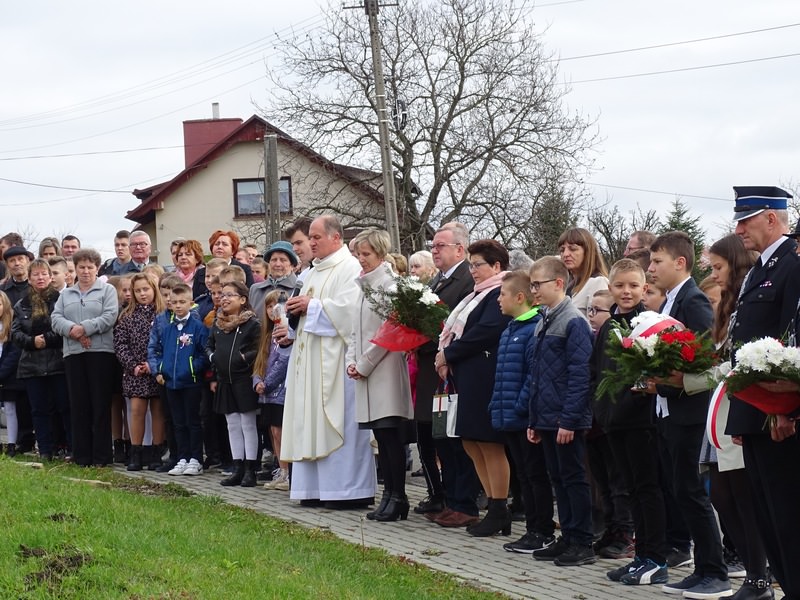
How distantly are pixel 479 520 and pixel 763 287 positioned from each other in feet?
13.9

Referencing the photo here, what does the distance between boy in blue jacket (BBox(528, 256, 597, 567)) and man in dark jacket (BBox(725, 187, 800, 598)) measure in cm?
190

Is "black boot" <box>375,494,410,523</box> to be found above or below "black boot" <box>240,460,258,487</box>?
below

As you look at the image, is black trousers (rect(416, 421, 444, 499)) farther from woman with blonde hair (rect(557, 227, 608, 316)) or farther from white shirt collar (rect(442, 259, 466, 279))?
woman with blonde hair (rect(557, 227, 608, 316))

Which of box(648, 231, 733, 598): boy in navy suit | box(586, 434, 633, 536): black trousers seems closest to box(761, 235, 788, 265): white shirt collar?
box(648, 231, 733, 598): boy in navy suit

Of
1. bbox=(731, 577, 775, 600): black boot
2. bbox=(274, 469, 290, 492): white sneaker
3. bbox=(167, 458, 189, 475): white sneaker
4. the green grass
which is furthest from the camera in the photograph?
bbox=(167, 458, 189, 475): white sneaker

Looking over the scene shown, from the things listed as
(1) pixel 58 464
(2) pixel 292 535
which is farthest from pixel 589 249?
(1) pixel 58 464

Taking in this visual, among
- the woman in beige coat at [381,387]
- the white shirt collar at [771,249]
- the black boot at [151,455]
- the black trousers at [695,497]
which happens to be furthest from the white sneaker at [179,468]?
the white shirt collar at [771,249]

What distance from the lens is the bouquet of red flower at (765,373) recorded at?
5422 mm

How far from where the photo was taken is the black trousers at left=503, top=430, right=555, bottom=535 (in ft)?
28.5

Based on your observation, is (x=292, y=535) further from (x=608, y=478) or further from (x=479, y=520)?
(x=608, y=478)

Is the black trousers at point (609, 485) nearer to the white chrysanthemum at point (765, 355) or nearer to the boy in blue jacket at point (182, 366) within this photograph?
the white chrysanthemum at point (765, 355)

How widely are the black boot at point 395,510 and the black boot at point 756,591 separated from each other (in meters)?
3.70

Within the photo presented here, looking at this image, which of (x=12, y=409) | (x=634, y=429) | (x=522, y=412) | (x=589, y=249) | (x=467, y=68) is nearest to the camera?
(x=634, y=429)

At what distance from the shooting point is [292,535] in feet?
28.6
